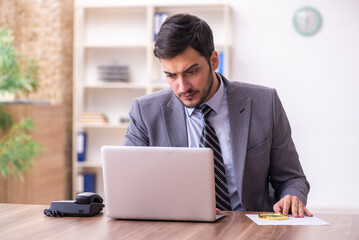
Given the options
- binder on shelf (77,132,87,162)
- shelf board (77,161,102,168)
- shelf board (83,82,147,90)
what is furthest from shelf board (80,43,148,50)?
shelf board (77,161,102,168)

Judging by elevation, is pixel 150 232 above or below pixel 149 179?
below

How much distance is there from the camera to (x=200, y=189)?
165cm

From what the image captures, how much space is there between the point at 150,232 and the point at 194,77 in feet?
2.47

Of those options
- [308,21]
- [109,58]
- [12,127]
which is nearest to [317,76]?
[308,21]

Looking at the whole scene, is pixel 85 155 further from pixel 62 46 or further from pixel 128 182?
pixel 128 182

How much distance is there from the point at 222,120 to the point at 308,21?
3.31 m

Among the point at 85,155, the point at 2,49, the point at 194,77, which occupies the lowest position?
the point at 85,155

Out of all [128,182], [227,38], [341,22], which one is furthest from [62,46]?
[128,182]

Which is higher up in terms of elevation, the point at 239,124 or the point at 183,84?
the point at 183,84

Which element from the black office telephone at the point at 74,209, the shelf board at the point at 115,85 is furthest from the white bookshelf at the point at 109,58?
the black office telephone at the point at 74,209

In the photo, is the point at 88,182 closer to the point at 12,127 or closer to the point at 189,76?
the point at 12,127

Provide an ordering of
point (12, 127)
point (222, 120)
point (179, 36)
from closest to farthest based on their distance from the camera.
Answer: point (179, 36)
point (222, 120)
point (12, 127)

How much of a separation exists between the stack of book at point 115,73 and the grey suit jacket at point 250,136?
3.13m

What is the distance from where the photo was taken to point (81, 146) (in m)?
5.49
